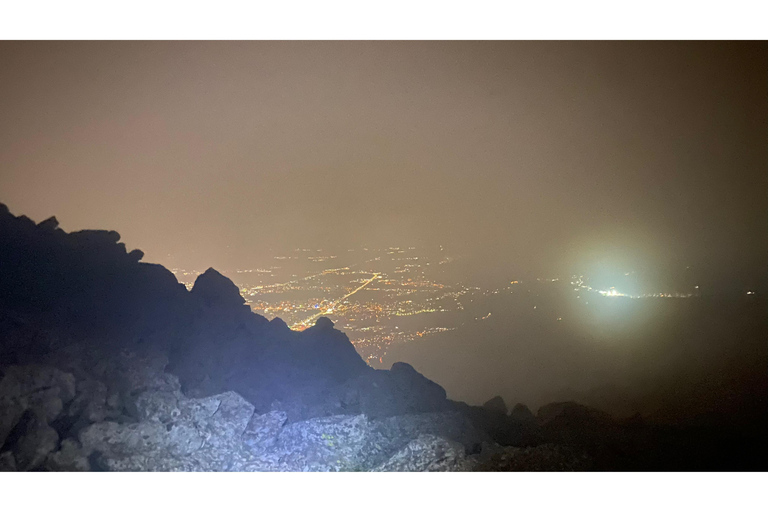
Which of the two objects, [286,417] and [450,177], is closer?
[286,417]

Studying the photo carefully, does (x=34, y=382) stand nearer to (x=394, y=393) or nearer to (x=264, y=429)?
(x=264, y=429)

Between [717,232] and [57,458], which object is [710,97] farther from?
[57,458]

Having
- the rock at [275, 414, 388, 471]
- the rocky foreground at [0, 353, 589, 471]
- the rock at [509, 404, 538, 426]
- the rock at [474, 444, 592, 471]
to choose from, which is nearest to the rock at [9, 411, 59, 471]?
the rocky foreground at [0, 353, 589, 471]

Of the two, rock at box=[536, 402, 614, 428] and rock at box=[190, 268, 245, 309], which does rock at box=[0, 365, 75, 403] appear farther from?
rock at box=[536, 402, 614, 428]

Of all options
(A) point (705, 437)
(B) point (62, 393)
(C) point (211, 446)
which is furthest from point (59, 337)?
(A) point (705, 437)

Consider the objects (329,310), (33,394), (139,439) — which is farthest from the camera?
(329,310)

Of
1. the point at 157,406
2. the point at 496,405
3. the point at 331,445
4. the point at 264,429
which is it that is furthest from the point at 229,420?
the point at 496,405
